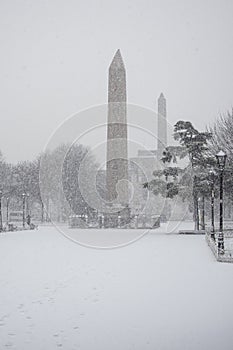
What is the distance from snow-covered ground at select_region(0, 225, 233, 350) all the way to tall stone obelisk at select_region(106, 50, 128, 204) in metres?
30.5

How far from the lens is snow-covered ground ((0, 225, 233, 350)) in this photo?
6.59 m

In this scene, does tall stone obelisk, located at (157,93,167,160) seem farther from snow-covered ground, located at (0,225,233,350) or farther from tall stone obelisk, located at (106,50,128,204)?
snow-covered ground, located at (0,225,233,350)

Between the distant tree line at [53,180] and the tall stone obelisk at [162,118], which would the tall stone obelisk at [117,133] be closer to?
the distant tree line at [53,180]

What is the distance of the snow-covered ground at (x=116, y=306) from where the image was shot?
6.59 meters

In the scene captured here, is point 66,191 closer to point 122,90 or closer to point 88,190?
point 88,190

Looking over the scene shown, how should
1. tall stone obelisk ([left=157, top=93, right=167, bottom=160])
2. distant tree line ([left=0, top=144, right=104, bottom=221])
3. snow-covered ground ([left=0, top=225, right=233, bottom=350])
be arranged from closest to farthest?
snow-covered ground ([left=0, top=225, right=233, bottom=350]) < distant tree line ([left=0, top=144, right=104, bottom=221]) < tall stone obelisk ([left=157, top=93, right=167, bottom=160])

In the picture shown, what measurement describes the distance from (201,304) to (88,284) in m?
3.15

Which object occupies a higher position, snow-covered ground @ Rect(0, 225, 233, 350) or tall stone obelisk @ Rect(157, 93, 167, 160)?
tall stone obelisk @ Rect(157, 93, 167, 160)

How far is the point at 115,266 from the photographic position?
50.1 feet

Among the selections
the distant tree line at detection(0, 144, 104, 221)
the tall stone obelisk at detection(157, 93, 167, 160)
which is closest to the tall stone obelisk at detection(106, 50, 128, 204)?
the distant tree line at detection(0, 144, 104, 221)

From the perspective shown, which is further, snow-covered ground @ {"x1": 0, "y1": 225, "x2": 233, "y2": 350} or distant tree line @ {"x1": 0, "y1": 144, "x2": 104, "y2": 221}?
distant tree line @ {"x1": 0, "y1": 144, "x2": 104, "y2": 221}

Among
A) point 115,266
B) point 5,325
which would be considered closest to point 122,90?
point 115,266

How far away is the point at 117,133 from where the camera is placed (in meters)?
46.0

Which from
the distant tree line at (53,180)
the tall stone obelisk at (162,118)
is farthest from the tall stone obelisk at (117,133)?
the tall stone obelisk at (162,118)
